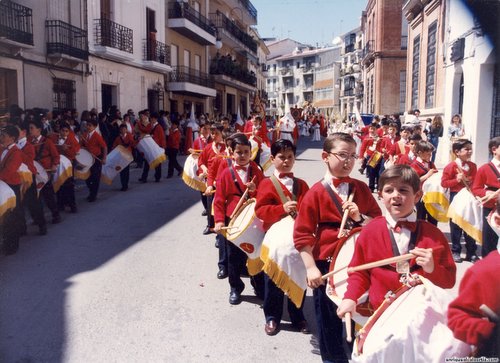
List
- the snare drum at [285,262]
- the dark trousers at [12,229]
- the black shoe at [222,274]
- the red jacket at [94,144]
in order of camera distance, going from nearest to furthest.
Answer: the snare drum at [285,262] → the black shoe at [222,274] → the dark trousers at [12,229] → the red jacket at [94,144]

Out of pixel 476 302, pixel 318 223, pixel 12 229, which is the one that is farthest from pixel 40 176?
pixel 476 302

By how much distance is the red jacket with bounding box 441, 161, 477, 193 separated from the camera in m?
6.16

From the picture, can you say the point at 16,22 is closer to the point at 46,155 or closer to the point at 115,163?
the point at 115,163

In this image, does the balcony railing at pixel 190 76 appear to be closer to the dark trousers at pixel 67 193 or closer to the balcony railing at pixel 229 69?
the balcony railing at pixel 229 69

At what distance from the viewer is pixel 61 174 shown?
8648mm

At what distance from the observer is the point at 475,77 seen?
13805 millimetres

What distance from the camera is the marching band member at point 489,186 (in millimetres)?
5246

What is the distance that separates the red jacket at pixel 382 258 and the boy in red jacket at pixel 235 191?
2.14m

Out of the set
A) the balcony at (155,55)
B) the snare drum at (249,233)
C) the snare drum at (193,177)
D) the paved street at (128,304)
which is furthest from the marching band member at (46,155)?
the balcony at (155,55)

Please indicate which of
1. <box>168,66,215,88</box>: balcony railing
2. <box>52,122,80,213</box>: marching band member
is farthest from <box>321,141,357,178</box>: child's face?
<box>168,66,215,88</box>: balcony railing

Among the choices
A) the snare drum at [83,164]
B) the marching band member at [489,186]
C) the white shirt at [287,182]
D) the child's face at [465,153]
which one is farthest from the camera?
the snare drum at [83,164]

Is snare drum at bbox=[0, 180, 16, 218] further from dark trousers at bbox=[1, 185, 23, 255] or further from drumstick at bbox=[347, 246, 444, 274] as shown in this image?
drumstick at bbox=[347, 246, 444, 274]

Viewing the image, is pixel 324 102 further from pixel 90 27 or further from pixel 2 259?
pixel 2 259

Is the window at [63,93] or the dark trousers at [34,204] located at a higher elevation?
the window at [63,93]
